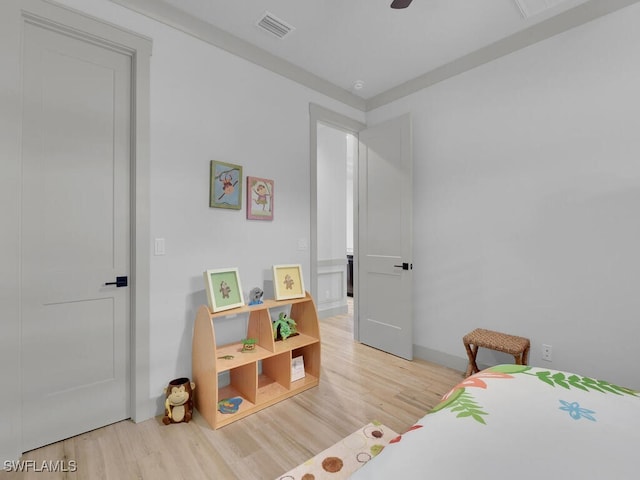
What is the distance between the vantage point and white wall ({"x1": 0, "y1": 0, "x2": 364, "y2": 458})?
72.9 inches

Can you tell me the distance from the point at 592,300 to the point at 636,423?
4.97 feet

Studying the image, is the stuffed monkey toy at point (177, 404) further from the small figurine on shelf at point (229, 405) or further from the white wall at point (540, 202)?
the white wall at point (540, 202)

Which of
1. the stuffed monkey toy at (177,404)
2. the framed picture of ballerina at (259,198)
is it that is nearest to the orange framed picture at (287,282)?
the framed picture of ballerina at (259,198)

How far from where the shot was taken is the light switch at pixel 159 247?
207cm

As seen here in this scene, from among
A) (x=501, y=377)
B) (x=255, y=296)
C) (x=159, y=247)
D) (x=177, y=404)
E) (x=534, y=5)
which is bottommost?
(x=177, y=404)

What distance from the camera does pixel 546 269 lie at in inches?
89.7

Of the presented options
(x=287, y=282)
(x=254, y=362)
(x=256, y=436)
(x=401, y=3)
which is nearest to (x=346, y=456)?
(x=256, y=436)

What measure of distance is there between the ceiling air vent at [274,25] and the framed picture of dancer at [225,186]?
3.50 feet

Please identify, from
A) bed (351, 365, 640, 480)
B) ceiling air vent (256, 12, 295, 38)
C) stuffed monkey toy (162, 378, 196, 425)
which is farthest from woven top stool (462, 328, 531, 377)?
ceiling air vent (256, 12, 295, 38)

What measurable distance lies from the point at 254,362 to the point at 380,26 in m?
2.65

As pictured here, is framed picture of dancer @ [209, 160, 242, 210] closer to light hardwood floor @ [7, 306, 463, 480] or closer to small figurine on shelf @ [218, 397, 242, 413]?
small figurine on shelf @ [218, 397, 242, 413]

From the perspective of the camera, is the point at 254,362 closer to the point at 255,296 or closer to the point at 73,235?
the point at 255,296

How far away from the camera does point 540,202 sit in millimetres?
2303

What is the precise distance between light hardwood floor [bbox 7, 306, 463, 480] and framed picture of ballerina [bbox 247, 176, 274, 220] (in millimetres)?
1492
